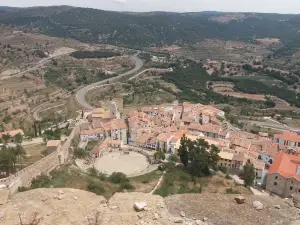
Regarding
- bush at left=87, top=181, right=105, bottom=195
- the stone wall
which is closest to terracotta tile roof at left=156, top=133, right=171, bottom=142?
the stone wall

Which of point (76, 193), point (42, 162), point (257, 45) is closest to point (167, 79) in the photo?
point (42, 162)

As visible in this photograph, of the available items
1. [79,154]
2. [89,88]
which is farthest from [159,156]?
[89,88]

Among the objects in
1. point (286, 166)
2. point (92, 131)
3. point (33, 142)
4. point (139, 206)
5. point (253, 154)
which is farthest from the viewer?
point (92, 131)

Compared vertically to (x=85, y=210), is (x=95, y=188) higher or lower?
lower

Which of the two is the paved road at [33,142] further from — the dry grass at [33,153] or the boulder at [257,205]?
the boulder at [257,205]

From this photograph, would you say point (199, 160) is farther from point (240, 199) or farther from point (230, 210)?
point (230, 210)

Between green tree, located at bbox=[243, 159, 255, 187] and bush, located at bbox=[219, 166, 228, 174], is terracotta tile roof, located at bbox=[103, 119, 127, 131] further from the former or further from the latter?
green tree, located at bbox=[243, 159, 255, 187]

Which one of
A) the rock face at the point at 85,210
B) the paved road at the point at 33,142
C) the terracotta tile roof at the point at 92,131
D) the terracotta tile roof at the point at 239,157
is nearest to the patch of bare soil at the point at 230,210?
the rock face at the point at 85,210
